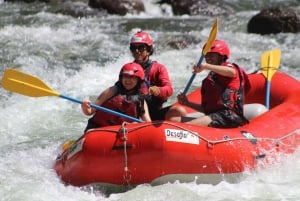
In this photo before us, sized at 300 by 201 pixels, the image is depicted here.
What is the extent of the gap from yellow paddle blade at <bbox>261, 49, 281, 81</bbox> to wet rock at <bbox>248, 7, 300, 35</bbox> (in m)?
3.92

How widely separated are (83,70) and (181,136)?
14.0ft

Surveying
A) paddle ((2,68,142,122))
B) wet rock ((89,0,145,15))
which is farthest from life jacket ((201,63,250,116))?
wet rock ((89,0,145,15))

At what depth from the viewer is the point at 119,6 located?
11.7 metres

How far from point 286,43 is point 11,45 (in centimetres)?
415

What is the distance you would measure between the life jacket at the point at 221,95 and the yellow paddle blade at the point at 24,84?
1215 millimetres

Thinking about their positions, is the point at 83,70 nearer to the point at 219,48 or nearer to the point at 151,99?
the point at 151,99

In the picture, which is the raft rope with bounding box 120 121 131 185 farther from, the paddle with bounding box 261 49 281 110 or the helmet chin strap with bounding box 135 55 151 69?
the paddle with bounding box 261 49 281 110

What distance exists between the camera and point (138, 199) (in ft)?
13.3

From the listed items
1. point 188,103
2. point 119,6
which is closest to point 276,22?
point 119,6

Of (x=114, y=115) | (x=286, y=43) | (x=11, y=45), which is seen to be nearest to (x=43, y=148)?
(x=114, y=115)

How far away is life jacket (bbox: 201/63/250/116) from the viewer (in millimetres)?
4680

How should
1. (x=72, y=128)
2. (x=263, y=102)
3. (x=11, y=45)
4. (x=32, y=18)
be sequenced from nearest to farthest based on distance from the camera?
(x=263, y=102) < (x=72, y=128) < (x=11, y=45) < (x=32, y=18)

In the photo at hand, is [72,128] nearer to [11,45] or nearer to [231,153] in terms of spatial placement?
[231,153]

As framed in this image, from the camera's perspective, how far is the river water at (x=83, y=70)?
13.8 ft
